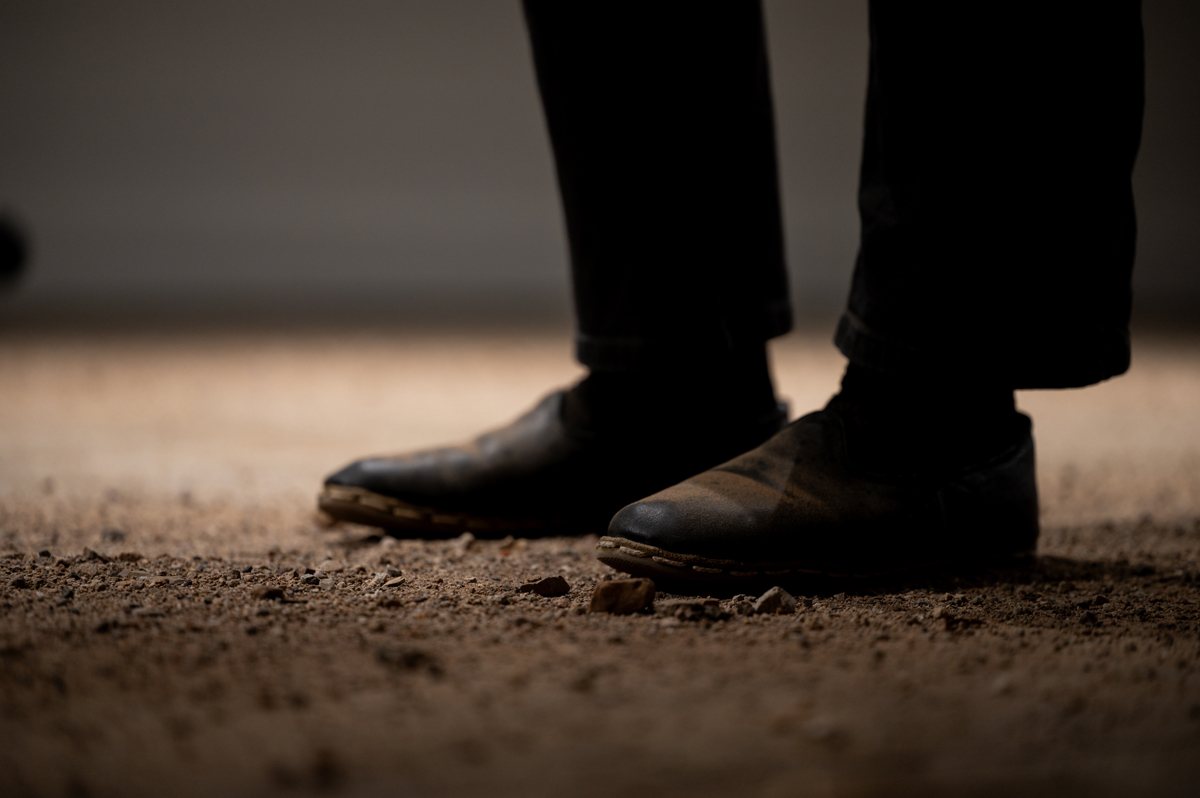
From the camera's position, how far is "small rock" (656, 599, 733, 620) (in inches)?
26.7

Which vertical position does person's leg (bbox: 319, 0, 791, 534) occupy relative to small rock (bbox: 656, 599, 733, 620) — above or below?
above

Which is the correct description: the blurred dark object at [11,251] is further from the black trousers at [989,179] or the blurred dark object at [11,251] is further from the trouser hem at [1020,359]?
the trouser hem at [1020,359]

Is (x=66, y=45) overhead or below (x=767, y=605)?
overhead

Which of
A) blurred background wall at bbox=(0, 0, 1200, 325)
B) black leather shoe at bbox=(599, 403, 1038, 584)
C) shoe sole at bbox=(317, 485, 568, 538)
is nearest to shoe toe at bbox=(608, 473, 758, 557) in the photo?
black leather shoe at bbox=(599, 403, 1038, 584)

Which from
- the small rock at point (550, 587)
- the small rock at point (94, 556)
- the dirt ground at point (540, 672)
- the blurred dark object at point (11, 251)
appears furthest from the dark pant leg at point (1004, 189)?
the blurred dark object at point (11, 251)

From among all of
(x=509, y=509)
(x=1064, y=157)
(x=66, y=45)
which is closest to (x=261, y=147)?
(x=66, y=45)

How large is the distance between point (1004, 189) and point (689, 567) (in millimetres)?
386

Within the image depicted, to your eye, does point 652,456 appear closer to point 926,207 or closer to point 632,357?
point 632,357

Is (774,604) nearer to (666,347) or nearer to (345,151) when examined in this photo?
(666,347)

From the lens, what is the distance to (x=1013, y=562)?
89 cm

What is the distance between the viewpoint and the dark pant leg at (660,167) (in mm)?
921

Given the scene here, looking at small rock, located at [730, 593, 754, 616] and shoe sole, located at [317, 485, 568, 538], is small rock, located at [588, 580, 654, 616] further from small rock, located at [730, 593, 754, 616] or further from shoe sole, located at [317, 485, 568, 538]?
shoe sole, located at [317, 485, 568, 538]

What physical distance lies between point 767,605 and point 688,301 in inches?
14.3

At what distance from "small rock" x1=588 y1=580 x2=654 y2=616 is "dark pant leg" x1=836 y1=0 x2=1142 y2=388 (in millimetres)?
282
